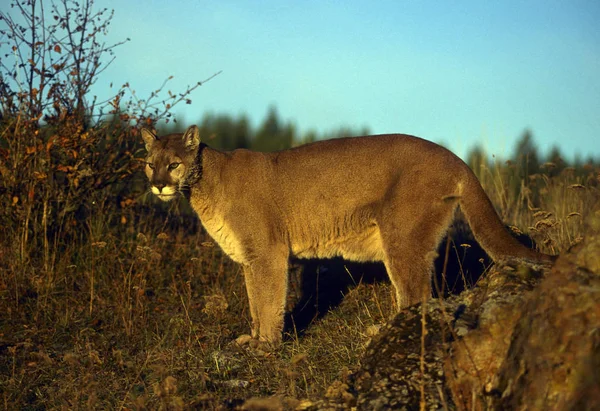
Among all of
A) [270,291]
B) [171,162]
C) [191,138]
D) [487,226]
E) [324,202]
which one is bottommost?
[270,291]

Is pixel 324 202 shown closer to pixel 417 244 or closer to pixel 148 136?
pixel 417 244

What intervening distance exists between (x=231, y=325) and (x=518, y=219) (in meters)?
4.99

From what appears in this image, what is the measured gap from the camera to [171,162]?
659 cm

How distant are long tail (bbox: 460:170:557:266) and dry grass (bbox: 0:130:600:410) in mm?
695

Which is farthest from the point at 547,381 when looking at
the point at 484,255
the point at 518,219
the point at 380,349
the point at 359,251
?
the point at 518,219

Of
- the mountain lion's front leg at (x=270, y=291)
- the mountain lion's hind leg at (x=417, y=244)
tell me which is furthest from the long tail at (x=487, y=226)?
the mountain lion's front leg at (x=270, y=291)

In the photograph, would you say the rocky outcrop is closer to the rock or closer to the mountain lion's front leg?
the rock

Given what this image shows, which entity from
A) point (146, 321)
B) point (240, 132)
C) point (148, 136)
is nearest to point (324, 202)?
point (148, 136)

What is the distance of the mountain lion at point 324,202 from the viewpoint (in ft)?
18.7

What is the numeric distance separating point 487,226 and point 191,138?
3166 mm

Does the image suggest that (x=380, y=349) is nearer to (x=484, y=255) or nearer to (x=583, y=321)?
(x=583, y=321)

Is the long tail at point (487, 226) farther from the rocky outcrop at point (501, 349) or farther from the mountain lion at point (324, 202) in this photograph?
the rocky outcrop at point (501, 349)

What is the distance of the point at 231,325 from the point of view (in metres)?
6.93

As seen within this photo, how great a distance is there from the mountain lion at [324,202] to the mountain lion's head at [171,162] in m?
0.01
